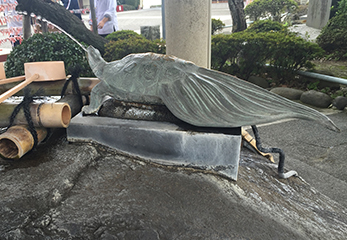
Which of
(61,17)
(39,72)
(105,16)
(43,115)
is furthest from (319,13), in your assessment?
(43,115)

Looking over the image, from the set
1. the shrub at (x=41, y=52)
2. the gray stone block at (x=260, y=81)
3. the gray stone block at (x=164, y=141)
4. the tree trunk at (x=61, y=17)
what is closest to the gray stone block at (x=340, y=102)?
the gray stone block at (x=260, y=81)

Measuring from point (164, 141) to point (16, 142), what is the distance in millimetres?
1021

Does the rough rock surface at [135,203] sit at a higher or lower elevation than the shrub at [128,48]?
lower

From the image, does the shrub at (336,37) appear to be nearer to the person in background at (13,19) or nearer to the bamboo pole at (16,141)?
the person in background at (13,19)

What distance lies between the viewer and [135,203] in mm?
1615

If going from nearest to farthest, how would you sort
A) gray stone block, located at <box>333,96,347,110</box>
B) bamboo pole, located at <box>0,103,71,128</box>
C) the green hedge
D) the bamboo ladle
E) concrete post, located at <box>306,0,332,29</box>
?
bamboo pole, located at <box>0,103,71,128</box>
the bamboo ladle
gray stone block, located at <box>333,96,347,110</box>
the green hedge
concrete post, located at <box>306,0,332,29</box>

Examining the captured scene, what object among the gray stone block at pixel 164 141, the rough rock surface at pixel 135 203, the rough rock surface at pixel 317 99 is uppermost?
the gray stone block at pixel 164 141

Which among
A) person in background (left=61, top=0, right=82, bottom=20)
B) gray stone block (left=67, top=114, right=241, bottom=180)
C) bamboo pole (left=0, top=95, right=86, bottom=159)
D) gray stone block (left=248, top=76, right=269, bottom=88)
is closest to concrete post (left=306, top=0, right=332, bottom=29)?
gray stone block (left=248, top=76, right=269, bottom=88)

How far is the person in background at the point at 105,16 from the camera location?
7.01 meters

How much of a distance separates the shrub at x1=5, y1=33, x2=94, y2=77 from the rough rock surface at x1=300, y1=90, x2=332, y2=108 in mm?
4350

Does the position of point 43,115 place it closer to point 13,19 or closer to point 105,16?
point 13,19

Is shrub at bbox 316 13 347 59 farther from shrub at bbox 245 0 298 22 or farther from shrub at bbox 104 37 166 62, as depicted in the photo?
shrub at bbox 104 37 166 62

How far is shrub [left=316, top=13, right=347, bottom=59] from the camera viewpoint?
7.50 metres

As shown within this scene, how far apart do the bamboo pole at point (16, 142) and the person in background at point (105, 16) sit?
5671 millimetres
